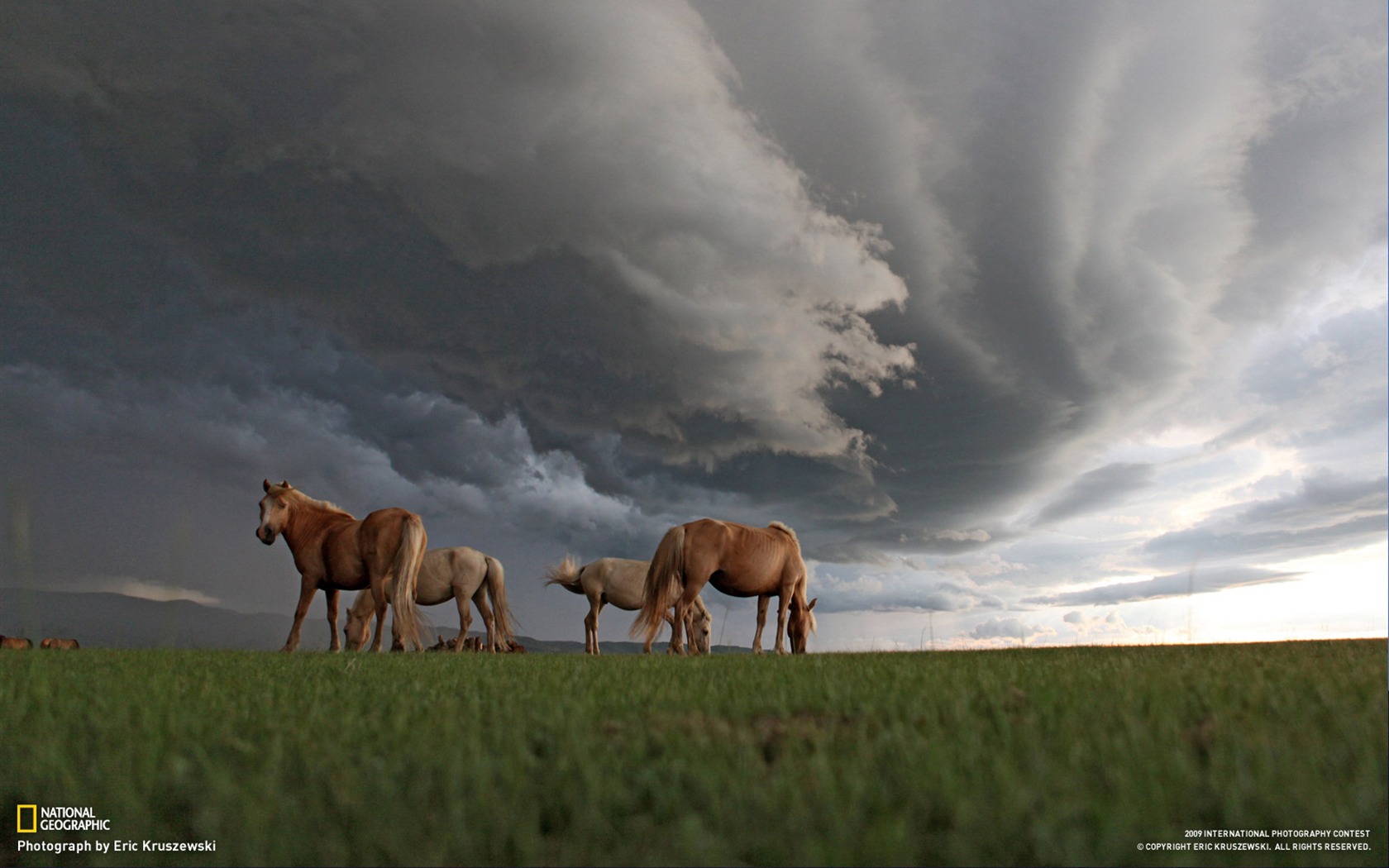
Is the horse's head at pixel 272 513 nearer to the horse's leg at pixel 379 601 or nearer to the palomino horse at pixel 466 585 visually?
the horse's leg at pixel 379 601

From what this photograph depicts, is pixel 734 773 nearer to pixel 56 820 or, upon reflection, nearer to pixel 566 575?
pixel 56 820

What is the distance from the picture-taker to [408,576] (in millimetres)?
13117

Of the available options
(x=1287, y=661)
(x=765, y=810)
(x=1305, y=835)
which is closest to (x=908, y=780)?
(x=765, y=810)

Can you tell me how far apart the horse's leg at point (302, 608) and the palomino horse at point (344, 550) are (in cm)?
1

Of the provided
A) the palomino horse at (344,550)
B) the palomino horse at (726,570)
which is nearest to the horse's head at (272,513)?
the palomino horse at (344,550)

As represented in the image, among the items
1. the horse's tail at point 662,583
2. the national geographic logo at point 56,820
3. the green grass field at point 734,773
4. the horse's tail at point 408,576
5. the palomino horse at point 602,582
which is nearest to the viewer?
the green grass field at point 734,773

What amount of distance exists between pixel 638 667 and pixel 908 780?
14.4 ft

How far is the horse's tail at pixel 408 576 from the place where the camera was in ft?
42.1

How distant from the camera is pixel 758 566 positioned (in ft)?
48.2

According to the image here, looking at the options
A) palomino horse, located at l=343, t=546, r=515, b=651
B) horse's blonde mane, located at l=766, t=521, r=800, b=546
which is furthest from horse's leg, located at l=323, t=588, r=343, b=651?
horse's blonde mane, located at l=766, t=521, r=800, b=546

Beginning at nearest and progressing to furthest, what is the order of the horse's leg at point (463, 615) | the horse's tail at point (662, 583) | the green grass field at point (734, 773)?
the green grass field at point (734, 773) → the horse's tail at point (662, 583) → the horse's leg at point (463, 615)

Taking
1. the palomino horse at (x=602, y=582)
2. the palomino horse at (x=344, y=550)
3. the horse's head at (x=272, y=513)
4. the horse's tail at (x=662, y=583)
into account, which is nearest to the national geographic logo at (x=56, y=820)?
the palomino horse at (x=344, y=550)

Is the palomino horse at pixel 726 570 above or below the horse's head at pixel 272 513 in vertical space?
below

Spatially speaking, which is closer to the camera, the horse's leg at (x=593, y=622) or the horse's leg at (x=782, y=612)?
the horse's leg at (x=782, y=612)
